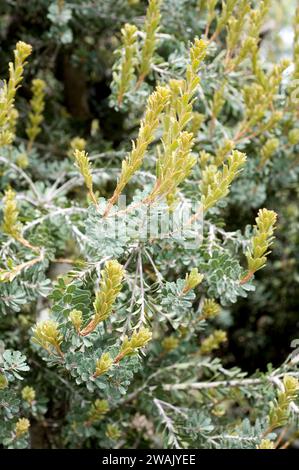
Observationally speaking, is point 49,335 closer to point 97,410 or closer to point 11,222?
point 11,222

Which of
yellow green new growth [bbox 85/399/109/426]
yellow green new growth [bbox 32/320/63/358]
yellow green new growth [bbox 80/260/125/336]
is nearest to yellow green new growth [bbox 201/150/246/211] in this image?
yellow green new growth [bbox 80/260/125/336]

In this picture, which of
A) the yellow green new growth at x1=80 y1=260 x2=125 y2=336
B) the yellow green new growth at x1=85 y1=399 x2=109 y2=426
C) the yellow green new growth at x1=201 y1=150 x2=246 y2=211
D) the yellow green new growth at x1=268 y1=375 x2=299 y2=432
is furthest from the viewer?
the yellow green new growth at x1=85 y1=399 x2=109 y2=426

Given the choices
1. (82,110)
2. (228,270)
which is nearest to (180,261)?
(228,270)

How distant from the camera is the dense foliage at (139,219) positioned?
112 cm

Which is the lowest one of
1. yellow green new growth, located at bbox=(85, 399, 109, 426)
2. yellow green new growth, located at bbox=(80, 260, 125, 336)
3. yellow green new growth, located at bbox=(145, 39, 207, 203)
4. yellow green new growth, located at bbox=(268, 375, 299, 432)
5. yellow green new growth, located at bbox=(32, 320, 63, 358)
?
yellow green new growth, located at bbox=(85, 399, 109, 426)

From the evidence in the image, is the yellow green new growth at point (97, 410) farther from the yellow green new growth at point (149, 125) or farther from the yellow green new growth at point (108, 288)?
the yellow green new growth at point (149, 125)

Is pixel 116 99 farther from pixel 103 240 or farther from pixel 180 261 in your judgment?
pixel 103 240

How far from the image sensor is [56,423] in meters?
1.77

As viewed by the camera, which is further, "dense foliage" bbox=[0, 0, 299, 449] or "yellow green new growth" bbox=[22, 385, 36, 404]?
"yellow green new growth" bbox=[22, 385, 36, 404]

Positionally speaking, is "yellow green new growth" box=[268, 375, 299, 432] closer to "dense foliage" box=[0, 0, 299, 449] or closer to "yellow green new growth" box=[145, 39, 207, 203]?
"dense foliage" box=[0, 0, 299, 449]

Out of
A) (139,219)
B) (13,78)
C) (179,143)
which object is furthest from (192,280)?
(13,78)

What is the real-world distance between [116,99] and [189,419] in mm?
823

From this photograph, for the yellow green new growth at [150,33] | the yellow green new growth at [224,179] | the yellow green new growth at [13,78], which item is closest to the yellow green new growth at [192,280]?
the yellow green new growth at [224,179]

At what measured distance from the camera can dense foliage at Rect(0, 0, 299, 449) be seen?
3.66 feet
